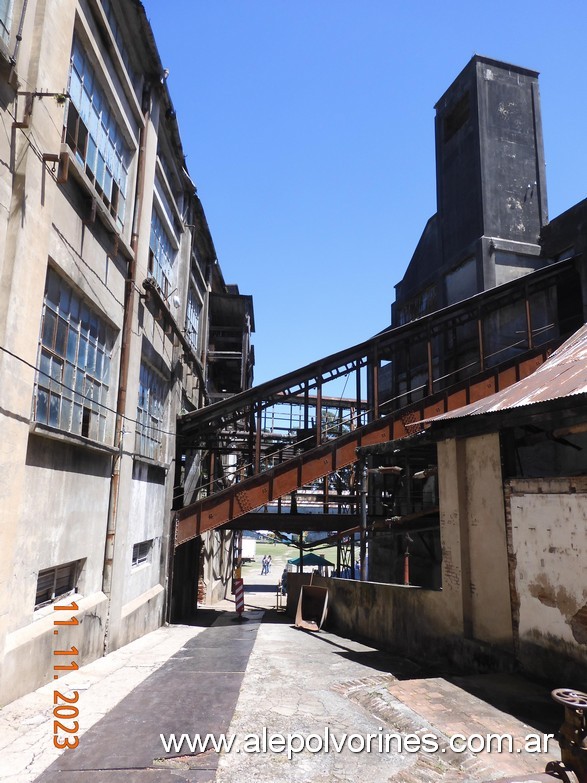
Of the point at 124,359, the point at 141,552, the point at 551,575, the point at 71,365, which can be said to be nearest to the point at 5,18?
the point at 71,365

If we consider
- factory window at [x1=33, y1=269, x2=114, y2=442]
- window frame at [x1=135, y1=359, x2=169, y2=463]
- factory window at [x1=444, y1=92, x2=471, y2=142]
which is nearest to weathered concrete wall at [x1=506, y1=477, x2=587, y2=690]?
factory window at [x1=33, y1=269, x2=114, y2=442]

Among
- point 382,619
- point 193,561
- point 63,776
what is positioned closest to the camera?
point 63,776

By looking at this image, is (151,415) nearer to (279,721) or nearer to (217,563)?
(279,721)

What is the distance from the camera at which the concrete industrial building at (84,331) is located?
6.39m

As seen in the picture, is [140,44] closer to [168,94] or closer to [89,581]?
[168,94]

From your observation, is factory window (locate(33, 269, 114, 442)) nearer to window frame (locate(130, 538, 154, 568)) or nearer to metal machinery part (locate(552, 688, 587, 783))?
window frame (locate(130, 538, 154, 568))

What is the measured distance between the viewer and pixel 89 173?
9.28 meters

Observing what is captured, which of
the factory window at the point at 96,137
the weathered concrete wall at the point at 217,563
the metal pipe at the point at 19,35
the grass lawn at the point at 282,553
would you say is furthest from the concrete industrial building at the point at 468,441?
the grass lawn at the point at 282,553

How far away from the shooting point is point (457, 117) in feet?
72.4

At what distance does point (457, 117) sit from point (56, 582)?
22930 mm

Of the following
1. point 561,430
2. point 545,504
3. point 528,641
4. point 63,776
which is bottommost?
point 63,776

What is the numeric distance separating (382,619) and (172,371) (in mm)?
8859

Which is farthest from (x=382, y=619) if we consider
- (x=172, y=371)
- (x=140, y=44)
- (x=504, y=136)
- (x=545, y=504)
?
(x=504, y=136)

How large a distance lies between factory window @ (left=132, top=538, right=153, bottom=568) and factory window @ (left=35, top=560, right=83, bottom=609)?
318cm
